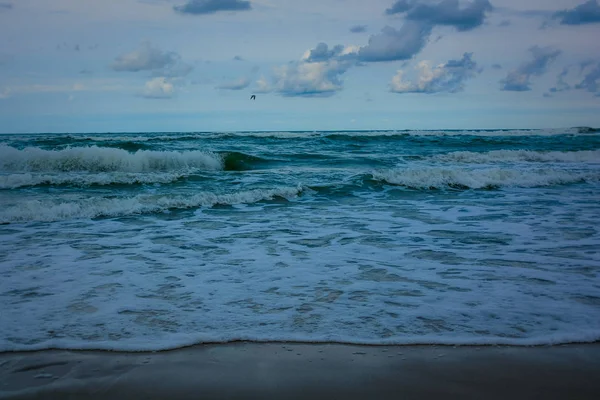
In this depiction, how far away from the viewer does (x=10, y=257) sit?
231 inches

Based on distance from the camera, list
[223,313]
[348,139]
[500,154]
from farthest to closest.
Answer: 1. [348,139]
2. [500,154]
3. [223,313]

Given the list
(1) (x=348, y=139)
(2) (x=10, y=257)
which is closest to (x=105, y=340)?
(2) (x=10, y=257)

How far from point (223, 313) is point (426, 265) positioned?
2440mm

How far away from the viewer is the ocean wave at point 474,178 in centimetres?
1324

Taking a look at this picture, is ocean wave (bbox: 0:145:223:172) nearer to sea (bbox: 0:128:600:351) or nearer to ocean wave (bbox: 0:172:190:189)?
ocean wave (bbox: 0:172:190:189)

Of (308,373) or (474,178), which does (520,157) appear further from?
(308,373)

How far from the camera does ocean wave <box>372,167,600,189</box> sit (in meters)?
13.2

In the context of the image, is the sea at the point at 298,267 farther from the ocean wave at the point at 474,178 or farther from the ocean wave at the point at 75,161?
the ocean wave at the point at 75,161

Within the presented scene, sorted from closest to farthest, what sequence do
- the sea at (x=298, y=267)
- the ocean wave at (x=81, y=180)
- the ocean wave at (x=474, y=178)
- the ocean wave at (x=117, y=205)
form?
the sea at (x=298, y=267)
the ocean wave at (x=117, y=205)
the ocean wave at (x=81, y=180)
the ocean wave at (x=474, y=178)

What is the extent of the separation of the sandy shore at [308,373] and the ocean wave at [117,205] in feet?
19.8

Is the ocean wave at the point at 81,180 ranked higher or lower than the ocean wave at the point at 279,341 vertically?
higher

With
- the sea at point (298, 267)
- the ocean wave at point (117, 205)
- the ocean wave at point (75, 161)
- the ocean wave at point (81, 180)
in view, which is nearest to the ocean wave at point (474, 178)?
the sea at point (298, 267)

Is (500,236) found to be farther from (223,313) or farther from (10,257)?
(10,257)

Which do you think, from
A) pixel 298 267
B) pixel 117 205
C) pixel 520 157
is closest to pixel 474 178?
pixel 117 205
